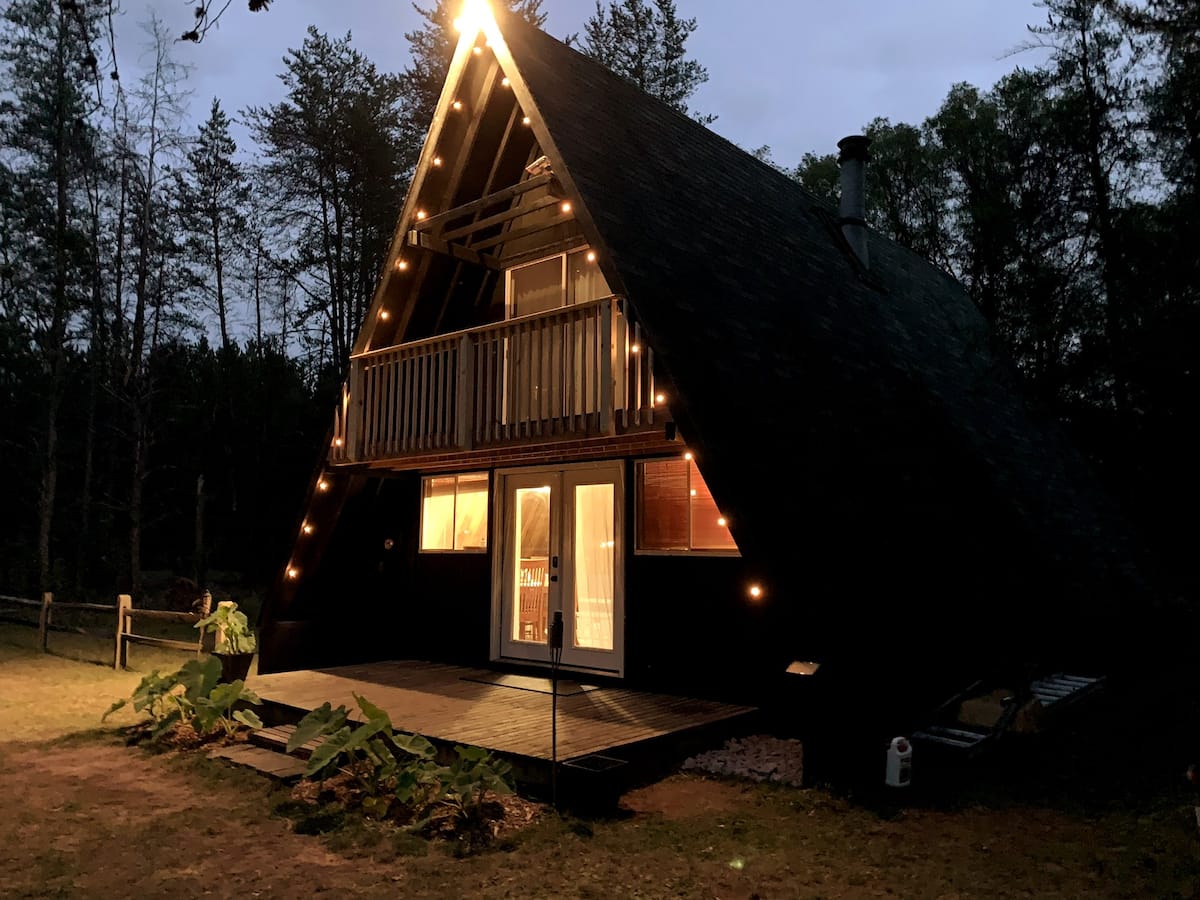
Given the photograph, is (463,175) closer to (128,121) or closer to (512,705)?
(512,705)

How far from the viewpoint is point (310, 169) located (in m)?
24.1

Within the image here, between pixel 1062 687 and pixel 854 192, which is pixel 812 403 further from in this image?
pixel 854 192

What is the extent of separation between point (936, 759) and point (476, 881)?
382 cm

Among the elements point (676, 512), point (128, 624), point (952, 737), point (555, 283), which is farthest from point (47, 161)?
Answer: point (952, 737)

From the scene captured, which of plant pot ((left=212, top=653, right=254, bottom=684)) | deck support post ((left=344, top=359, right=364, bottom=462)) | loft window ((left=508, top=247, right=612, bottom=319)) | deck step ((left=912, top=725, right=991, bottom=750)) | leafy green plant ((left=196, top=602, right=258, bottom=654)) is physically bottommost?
deck step ((left=912, top=725, right=991, bottom=750))

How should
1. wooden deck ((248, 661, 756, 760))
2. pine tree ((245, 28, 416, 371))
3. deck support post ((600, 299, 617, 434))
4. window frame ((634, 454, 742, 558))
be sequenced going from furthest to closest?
pine tree ((245, 28, 416, 371)), window frame ((634, 454, 742, 558)), deck support post ((600, 299, 617, 434)), wooden deck ((248, 661, 756, 760))

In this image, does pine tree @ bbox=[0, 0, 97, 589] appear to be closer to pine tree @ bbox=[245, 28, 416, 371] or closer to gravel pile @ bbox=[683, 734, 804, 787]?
pine tree @ bbox=[245, 28, 416, 371]

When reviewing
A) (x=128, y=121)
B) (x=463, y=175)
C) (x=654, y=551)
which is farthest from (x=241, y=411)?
(x=654, y=551)

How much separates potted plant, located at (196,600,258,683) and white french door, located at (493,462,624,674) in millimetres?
2519

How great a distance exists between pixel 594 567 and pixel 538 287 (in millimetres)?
3353

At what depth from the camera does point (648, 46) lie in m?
26.8

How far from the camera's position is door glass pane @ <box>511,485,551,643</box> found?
889cm

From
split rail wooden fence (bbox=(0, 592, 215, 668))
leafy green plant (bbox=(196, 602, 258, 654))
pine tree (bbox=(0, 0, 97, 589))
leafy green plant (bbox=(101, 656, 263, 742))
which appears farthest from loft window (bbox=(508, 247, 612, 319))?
pine tree (bbox=(0, 0, 97, 589))

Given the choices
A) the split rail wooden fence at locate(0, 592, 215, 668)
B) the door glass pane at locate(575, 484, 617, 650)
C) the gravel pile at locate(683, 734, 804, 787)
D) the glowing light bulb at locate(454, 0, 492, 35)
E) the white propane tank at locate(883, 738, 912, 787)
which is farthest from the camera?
the split rail wooden fence at locate(0, 592, 215, 668)
